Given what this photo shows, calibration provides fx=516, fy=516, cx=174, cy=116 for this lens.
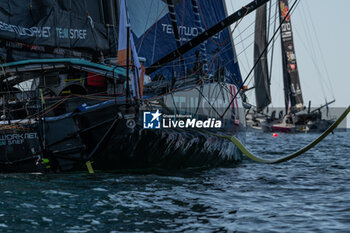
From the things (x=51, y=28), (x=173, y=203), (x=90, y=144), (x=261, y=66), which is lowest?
(x=173, y=203)

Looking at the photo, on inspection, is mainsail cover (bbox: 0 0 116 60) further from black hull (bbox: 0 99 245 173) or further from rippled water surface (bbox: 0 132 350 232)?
rippled water surface (bbox: 0 132 350 232)

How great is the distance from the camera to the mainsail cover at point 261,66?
187ft

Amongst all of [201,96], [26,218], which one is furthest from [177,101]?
[26,218]

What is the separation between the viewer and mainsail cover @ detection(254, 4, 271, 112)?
187ft

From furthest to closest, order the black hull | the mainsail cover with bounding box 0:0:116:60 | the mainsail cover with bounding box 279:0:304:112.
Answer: the mainsail cover with bounding box 279:0:304:112 → the mainsail cover with bounding box 0:0:116:60 → the black hull

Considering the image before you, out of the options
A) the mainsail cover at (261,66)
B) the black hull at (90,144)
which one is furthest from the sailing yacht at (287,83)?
the black hull at (90,144)

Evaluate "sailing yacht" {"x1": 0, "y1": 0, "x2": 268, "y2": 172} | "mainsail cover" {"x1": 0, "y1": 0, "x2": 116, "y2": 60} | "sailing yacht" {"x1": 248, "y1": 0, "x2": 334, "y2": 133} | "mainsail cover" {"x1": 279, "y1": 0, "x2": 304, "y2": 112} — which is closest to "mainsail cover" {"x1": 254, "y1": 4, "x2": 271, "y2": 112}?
"sailing yacht" {"x1": 248, "y1": 0, "x2": 334, "y2": 133}

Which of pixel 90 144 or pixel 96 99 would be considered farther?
pixel 96 99

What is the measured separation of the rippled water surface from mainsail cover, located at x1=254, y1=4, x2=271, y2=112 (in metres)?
44.2
